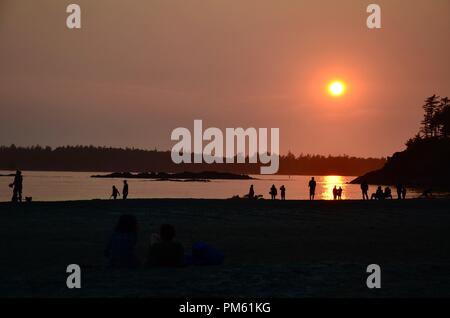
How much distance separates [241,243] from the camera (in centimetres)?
1892

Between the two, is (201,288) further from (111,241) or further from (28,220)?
(28,220)

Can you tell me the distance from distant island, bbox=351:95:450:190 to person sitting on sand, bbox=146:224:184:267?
11073 centimetres

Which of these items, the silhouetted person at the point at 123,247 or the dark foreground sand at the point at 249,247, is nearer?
the dark foreground sand at the point at 249,247

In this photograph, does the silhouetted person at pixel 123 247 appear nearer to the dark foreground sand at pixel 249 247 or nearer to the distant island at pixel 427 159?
the dark foreground sand at pixel 249 247

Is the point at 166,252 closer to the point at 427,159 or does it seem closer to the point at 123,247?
the point at 123,247

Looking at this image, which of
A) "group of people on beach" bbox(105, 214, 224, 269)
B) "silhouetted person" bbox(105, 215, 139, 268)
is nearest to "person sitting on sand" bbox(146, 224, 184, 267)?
"group of people on beach" bbox(105, 214, 224, 269)

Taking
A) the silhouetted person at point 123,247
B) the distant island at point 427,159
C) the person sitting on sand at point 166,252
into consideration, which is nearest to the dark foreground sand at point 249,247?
the silhouetted person at point 123,247

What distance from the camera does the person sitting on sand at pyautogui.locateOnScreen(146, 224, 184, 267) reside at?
10.9 m

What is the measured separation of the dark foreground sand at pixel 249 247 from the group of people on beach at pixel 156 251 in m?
0.54

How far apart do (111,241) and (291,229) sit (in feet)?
41.0

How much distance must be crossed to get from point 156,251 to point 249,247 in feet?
24.0

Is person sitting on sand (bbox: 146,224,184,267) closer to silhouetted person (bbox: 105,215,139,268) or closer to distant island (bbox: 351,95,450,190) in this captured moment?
silhouetted person (bbox: 105,215,139,268)

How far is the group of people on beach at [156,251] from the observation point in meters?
10.9

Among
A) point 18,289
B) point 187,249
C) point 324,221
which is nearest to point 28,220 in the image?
point 187,249
